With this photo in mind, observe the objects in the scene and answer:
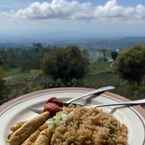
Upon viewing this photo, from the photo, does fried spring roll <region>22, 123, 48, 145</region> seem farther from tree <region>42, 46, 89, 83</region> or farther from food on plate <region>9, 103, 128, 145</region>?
tree <region>42, 46, 89, 83</region>

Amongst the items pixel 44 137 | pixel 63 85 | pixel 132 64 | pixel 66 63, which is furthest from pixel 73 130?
pixel 132 64

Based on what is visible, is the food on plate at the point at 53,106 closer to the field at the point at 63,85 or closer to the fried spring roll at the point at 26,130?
the fried spring roll at the point at 26,130

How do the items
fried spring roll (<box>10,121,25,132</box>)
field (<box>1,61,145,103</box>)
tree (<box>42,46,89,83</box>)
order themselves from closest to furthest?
fried spring roll (<box>10,121,25,132</box>), field (<box>1,61,145,103</box>), tree (<box>42,46,89,83</box>)

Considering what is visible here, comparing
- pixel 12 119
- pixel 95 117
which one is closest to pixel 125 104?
pixel 95 117

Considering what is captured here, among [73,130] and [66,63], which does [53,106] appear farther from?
[66,63]

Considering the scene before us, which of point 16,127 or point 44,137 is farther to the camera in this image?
point 16,127

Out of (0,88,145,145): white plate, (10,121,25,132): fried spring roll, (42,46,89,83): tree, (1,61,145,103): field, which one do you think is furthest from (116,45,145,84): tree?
(10,121,25,132): fried spring roll

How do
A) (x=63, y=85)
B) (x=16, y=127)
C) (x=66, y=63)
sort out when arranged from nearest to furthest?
(x=16, y=127)
(x=63, y=85)
(x=66, y=63)

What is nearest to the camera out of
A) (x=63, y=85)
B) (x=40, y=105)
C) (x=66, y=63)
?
(x=40, y=105)

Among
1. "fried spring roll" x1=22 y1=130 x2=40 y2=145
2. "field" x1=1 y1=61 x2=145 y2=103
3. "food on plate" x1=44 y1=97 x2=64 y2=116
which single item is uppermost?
"food on plate" x1=44 y1=97 x2=64 y2=116
